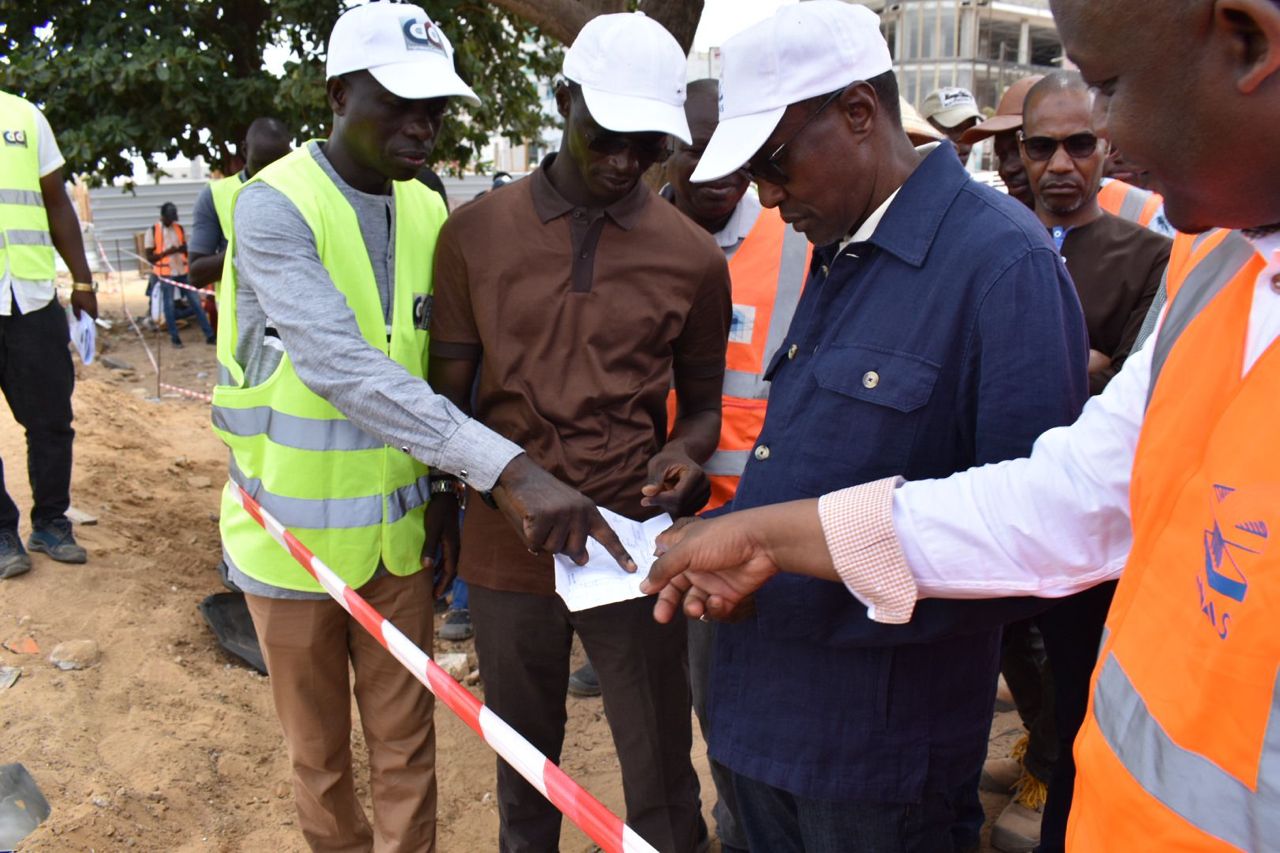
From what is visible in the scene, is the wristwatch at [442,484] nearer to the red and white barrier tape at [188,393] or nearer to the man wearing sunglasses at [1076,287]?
the man wearing sunglasses at [1076,287]

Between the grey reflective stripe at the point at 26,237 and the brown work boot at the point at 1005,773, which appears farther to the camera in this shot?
the grey reflective stripe at the point at 26,237

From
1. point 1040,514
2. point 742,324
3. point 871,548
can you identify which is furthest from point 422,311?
point 1040,514

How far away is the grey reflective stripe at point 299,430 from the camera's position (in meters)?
2.64

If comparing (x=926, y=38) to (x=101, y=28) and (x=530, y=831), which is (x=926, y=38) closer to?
(x=101, y=28)

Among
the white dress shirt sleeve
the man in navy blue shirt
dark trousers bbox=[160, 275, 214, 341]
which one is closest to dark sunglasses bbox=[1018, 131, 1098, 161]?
the man in navy blue shirt

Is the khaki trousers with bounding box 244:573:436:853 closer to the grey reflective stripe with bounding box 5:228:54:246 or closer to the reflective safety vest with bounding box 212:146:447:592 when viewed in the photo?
the reflective safety vest with bounding box 212:146:447:592

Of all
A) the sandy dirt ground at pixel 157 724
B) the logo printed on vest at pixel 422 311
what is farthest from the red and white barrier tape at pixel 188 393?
the logo printed on vest at pixel 422 311

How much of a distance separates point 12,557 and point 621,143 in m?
3.81

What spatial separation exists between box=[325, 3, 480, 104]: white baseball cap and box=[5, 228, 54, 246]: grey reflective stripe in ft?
8.88

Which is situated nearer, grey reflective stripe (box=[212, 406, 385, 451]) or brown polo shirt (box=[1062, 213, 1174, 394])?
grey reflective stripe (box=[212, 406, 385, 451])

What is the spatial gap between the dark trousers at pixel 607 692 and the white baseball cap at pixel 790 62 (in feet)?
4.37

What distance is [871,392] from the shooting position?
5.60ft

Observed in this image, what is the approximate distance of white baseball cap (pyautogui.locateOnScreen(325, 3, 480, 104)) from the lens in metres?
2.58

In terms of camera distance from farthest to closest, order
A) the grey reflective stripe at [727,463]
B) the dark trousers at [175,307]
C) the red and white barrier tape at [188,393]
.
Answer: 1. the dark trousers at [175,307]
2. the red and white barrier tape at [188,393]
3. the grey reflective stripe at [727,463]
